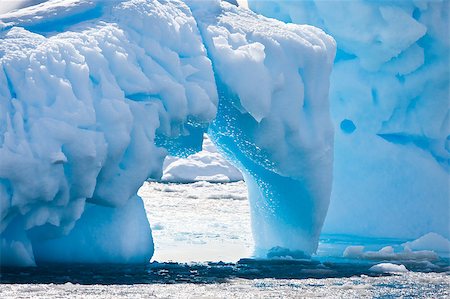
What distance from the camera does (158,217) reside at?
51.6 feet

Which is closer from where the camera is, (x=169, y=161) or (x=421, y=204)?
(x=421, y=204)

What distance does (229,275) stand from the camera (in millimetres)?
8547

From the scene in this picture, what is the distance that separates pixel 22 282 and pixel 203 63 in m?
Answer: 2.92

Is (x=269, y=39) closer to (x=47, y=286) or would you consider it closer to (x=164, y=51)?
(x=164, y=51)

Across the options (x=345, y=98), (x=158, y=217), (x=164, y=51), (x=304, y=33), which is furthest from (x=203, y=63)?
(x=158, y=217)

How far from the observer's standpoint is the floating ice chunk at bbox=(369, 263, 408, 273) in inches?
370

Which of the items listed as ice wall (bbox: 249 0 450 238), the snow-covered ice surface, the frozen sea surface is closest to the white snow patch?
the frozen sea surface

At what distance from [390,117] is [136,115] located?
6005 millimetres

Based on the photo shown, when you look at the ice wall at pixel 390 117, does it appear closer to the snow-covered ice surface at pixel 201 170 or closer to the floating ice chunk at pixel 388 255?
the floating ice chunk at pixel 388 255

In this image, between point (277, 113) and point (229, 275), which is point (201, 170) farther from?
point (229, 275)

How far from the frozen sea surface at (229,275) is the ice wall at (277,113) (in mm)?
550

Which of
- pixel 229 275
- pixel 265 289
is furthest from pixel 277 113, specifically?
pixel 265 289

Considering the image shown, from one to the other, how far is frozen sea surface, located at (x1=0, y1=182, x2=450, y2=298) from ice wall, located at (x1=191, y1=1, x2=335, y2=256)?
550mm

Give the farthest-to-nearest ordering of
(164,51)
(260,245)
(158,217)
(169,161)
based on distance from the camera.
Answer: (169,161), (158,217), (260,245), (164,51)
